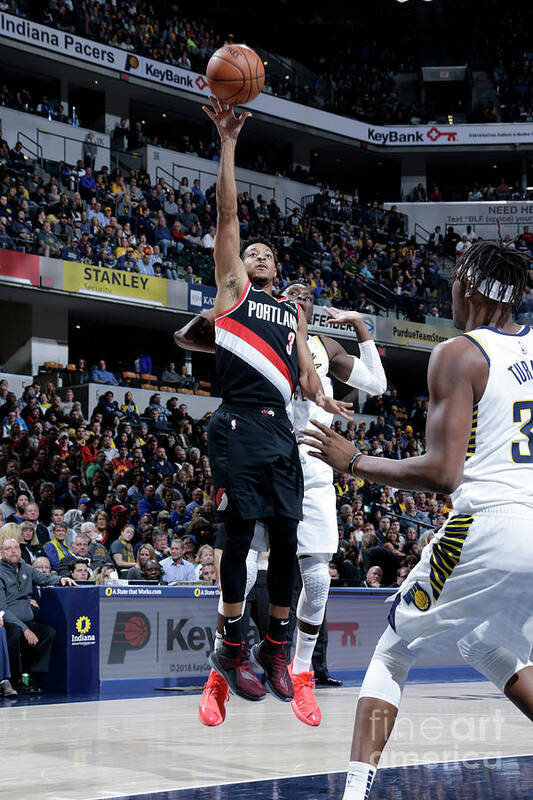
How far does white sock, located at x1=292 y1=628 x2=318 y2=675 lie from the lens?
6.17 meters

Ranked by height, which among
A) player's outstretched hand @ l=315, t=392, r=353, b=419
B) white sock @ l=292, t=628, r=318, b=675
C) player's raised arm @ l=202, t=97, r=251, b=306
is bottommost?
white sock @ l=292, t=628, r=318, b=675

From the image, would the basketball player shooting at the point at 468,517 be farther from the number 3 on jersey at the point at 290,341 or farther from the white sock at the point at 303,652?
the white sock at the point at 303,652

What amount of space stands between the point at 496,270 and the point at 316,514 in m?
3.33

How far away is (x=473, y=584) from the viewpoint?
3.13 m

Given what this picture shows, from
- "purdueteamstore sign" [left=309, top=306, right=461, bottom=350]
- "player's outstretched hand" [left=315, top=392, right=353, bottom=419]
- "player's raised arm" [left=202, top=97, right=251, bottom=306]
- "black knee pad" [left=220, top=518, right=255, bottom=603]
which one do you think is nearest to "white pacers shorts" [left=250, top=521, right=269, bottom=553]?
"black knee pad" [left=220, top=518, right=255, bottom=603]

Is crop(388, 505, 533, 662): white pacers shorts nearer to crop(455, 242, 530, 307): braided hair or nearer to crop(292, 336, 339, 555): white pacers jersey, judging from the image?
crop(455, 242, 530, 307): braided hair

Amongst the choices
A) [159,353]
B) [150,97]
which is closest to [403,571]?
[159,353]

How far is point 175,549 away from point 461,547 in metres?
8.87

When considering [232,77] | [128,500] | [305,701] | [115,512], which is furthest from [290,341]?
[128,500]

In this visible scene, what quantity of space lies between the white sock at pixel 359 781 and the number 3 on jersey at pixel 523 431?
3.67 feet

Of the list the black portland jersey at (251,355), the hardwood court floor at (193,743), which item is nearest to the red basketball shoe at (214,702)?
the hardwood court floor at (193,743)

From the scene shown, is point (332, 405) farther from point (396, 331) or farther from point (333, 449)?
point (396, 331)

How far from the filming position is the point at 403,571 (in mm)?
13055

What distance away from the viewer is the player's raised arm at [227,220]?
4.93 meters
